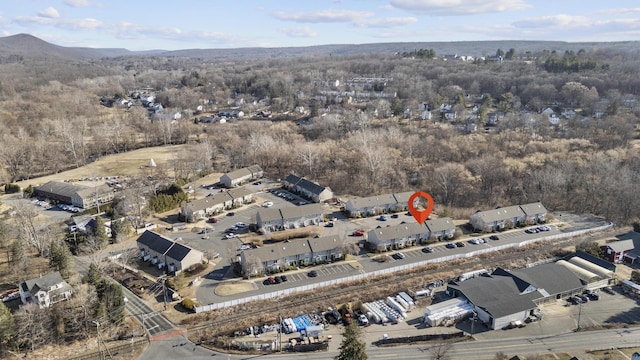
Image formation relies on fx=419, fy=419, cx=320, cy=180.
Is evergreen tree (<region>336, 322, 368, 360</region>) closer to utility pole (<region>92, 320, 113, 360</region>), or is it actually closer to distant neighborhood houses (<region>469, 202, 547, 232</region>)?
utility pole (<region>92, 320, 113, 360</region>)

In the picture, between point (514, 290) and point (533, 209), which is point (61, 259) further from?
point (533, 209)

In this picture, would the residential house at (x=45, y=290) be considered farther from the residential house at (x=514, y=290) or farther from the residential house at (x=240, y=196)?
the residential house at (x=514, y=290)

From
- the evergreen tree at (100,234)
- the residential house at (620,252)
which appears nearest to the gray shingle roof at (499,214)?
the residential house at (620,252)

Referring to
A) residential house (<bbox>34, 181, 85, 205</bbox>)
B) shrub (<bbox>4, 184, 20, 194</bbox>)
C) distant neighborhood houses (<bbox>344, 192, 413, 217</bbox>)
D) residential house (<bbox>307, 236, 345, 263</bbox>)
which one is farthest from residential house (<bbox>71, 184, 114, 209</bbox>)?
distant neighborhood houses (<bbox>344, 192, 413, 217</bbox>)

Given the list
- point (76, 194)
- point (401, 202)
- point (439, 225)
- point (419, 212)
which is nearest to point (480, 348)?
point (439, 225)

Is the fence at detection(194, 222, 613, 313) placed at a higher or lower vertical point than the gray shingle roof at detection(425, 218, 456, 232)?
lower
